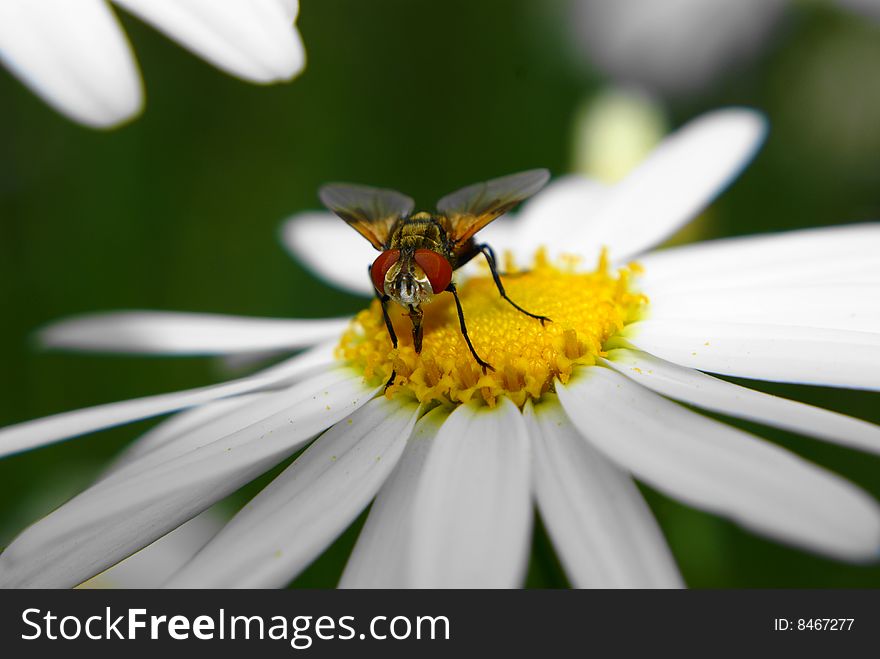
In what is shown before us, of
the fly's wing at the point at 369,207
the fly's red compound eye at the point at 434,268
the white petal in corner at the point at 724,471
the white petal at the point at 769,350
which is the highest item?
the fly's wing at the point at 369,207

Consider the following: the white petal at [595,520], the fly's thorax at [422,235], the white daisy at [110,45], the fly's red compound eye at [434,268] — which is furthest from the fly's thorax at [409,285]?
the white daisy at [110,45]

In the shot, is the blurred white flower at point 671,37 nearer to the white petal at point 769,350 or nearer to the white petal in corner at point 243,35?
the white petal at point 769,350

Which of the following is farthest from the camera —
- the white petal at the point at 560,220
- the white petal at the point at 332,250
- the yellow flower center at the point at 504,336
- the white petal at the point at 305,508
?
the white petal at the point at 332,250

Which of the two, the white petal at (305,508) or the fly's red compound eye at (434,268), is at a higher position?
the fly's red compound eye at (434,268)

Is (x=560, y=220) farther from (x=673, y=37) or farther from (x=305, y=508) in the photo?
(x=673, y=37)

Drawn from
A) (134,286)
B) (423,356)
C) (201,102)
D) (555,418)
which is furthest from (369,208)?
(201,102)

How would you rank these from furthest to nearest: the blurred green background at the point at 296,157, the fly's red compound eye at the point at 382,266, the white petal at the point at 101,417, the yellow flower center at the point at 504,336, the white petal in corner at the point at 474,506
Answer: the blurred green background at the point at 296,157 < the fly's red compound eye at the point at 382,266 < the yellow flower center at the point at 504,336 < the white petal at the point at 101,417 < the white petal in corner at the point at 474,506
